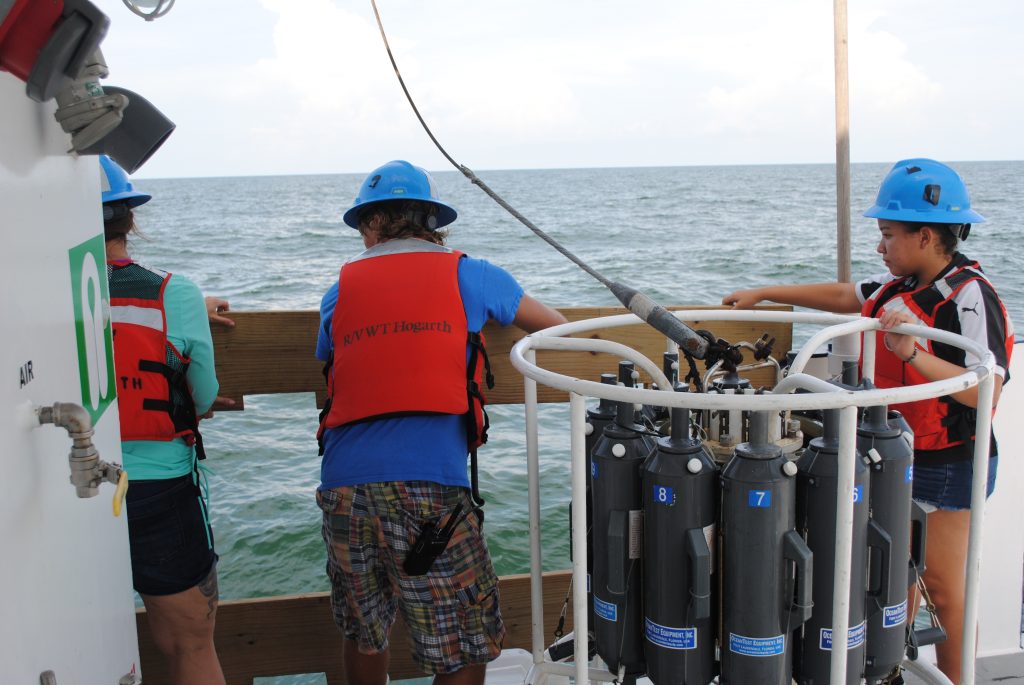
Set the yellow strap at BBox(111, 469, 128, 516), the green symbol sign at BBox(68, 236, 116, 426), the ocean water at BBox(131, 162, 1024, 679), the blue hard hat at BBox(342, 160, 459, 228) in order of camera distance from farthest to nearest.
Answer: the ocean water at BBox(131, 162, 1024, 679), the blue hard hat at BBox(342, 160, 459, 228), the green symbol sign at BBox(68, 236, 116, 426), the yellow strap at BBox(111, 469, 128, 516)

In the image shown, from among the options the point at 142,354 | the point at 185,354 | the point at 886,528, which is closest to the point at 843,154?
the point at 886,528

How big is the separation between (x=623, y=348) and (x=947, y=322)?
1.10m

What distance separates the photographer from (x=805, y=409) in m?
1.77

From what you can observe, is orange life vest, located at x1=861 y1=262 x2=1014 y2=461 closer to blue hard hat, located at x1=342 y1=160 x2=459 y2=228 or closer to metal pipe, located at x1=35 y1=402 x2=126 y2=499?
blue hard hat, located at x1=342 y1=160 x2=459 y2=228

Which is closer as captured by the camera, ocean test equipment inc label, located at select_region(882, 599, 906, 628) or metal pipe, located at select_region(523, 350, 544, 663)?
ocean test equipment inc label, located at select_region(882, 599, 906, 628)

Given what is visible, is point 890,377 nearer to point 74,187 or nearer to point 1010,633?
point 1010,633

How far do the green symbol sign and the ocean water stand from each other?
1033 millimetres

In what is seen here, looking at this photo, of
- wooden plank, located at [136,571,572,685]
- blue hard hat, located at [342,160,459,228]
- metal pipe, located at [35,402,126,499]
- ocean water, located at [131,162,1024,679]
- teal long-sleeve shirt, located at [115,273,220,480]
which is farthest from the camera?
ocean water, located at [131,162,1024,679]

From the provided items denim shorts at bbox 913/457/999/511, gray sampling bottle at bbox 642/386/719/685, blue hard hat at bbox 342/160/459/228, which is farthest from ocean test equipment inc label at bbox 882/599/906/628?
blue hard hat at bbox 342/160/459/228

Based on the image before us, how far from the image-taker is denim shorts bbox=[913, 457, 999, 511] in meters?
2.79

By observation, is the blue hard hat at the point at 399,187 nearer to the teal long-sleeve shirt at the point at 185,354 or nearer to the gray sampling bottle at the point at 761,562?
the teal long-sleeve shirt at the point at 185,354

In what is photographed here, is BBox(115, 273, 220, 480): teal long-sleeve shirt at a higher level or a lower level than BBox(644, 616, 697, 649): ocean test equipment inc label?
higher

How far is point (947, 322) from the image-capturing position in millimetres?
2689

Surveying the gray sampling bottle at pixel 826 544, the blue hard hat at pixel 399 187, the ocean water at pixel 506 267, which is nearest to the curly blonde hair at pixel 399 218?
the blue hard hat at pixel 399 187
